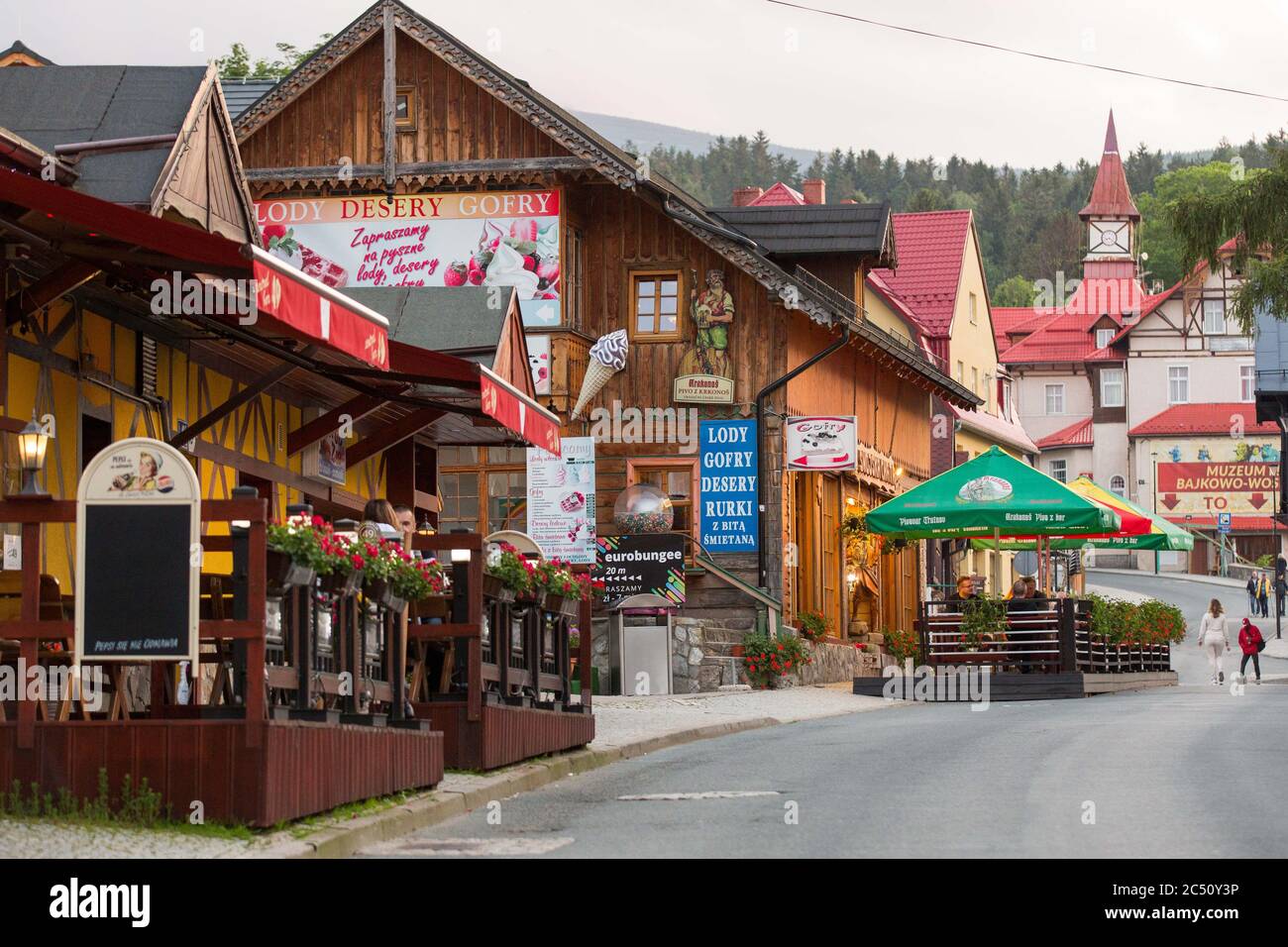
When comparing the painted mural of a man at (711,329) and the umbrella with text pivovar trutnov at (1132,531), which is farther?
the umbrella with text pivovar trutnov at (1132,531)

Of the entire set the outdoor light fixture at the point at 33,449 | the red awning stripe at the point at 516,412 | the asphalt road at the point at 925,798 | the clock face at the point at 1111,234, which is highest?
the clock face at the point at 1111,234

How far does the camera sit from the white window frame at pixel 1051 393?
90438 mm

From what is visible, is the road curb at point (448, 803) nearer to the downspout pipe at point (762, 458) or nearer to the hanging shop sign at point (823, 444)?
the downspout pipe at point (762, 458)

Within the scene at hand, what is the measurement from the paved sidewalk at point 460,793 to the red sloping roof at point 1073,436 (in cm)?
6463

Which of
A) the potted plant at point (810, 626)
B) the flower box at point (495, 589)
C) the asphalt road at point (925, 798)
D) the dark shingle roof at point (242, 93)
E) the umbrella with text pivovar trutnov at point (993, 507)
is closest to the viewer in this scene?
the asphalt road at point (925, 798)

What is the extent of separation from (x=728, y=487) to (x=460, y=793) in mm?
18465

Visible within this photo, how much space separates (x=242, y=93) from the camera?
3441 cm

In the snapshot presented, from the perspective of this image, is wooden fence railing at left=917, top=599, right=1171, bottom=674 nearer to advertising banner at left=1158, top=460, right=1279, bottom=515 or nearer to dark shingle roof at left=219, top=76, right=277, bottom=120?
dark shingle roof at left=219, top=76, right=277, bottom=120

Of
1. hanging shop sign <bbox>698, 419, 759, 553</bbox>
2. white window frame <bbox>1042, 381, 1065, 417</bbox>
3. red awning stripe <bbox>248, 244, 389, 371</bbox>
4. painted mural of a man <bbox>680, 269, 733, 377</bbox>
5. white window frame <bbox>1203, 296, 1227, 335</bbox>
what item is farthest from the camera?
white window frame <bbox>1042, 381, 1065, 417</bbox>

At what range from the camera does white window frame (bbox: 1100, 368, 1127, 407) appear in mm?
87312

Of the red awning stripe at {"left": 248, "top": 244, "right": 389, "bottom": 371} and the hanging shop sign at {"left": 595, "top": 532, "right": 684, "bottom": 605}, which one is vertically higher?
the red awning stripe at {"left": 248, "top": 244, "right": 389, "bottom": 371}

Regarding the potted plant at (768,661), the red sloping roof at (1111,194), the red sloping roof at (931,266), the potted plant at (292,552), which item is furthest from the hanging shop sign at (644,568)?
the red sloping roof at (1111,194)

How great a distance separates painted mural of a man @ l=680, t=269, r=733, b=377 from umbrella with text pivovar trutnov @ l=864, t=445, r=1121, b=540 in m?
4.17

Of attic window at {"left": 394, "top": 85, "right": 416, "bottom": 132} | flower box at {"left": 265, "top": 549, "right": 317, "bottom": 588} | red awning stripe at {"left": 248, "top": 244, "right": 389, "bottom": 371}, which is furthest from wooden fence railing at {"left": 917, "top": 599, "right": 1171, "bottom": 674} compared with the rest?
flower box at {"left": 265, "top": 549, "right": 317, "bottom": 588}
